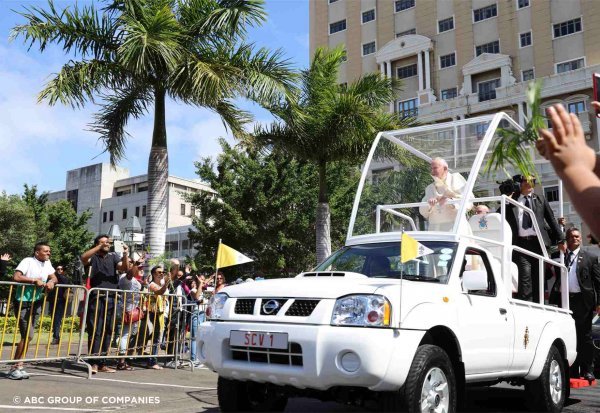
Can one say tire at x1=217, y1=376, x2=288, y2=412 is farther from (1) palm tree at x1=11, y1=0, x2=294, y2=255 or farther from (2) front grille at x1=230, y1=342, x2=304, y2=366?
(1) palm tree at x1=11, y1=0, x2=294, y2=255

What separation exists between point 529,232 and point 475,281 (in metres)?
2.50

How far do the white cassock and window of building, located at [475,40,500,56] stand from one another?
47613mm

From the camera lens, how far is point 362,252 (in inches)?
253

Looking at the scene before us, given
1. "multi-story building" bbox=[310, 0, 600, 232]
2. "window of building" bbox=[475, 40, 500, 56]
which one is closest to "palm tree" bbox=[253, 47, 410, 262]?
"multi-story building" bbox=[310, 0, 600, 232]

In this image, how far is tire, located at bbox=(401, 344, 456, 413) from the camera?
4609mm

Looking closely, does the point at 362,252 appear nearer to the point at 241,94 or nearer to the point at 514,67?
the point at 241,94

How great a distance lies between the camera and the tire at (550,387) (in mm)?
6445

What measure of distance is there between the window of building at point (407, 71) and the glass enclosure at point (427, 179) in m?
49.5

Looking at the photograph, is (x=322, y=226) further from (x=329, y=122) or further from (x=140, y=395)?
(x=140, y=395)

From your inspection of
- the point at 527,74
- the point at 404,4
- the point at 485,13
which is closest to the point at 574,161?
the point at 527,74

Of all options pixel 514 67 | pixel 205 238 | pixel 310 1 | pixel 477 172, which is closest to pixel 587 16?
pixel 514 67

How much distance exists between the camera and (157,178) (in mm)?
13398

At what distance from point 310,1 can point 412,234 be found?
60.7 meters

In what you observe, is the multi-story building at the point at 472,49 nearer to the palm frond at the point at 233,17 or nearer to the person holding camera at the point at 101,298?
the palm frond at the point at 233,17
